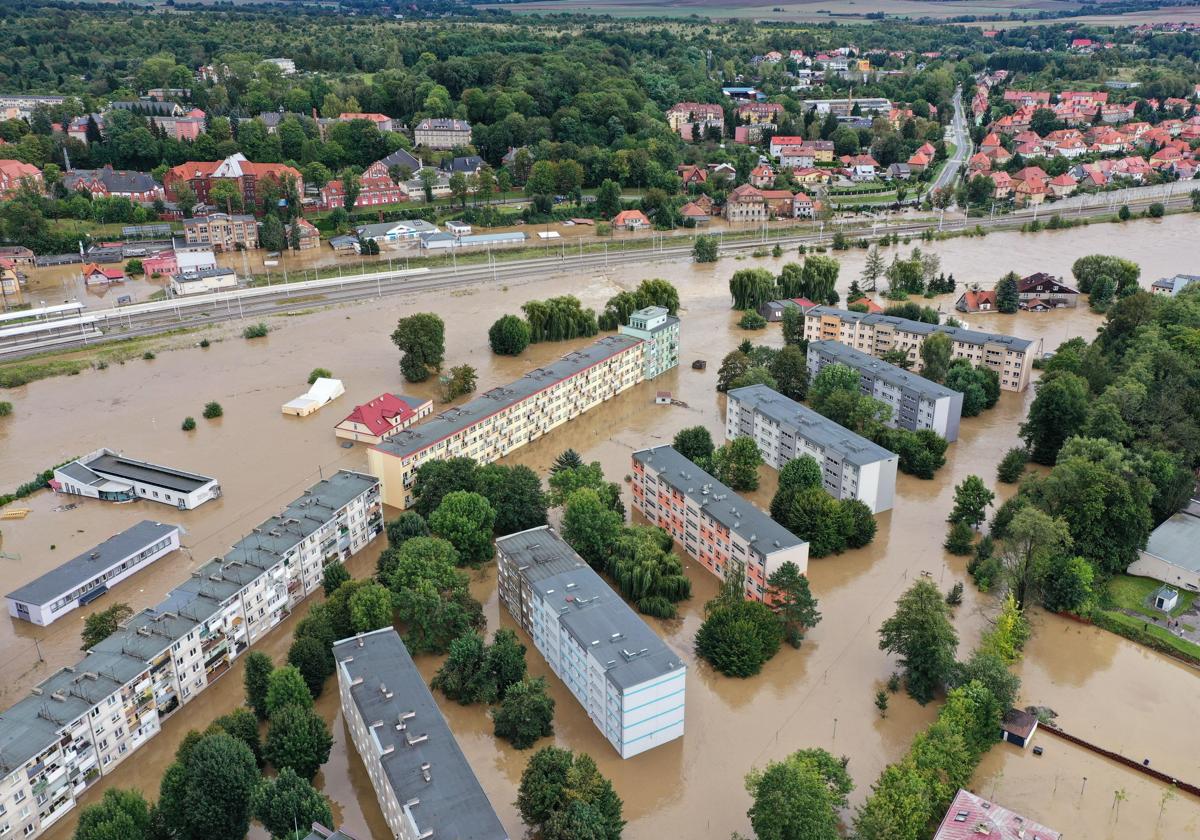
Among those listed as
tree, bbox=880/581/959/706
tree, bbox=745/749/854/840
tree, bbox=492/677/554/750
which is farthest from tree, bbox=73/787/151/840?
tree, bbox=880/581/959/706

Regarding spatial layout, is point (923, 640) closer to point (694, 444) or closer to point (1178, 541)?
point (1178, 541)

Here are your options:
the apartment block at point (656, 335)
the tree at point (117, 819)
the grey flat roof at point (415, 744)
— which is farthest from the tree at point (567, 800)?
the apartment block at point (656, 335)

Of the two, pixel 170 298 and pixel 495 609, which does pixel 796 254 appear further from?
pixel 495 609

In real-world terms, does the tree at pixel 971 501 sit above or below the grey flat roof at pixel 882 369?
below

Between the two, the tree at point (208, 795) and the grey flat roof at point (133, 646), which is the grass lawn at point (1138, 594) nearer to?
the grey flat roof at point (133, 646)

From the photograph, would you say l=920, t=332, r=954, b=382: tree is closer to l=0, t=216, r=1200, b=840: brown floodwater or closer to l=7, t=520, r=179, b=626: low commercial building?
l=0, t=216, r=1200, b=840: brown floodwater

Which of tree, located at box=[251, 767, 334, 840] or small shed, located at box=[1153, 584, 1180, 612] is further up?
tree, located at box=[251, 767, 334, 840]
